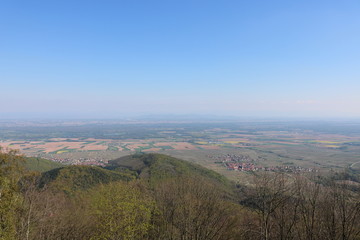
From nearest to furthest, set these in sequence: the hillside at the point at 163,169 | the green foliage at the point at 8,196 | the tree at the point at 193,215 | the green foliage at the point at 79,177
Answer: the green foliage at the point at 8,196, the tree at the point at 193,215, the green foliage at the point at 79,177, the hillside at the point at 163,169

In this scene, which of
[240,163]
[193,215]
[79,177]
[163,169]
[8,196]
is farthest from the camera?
[240,163]

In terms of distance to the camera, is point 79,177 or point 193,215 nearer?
point 193,215

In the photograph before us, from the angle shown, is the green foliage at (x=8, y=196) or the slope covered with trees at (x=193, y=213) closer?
the green foliage at (x=8, y=196)

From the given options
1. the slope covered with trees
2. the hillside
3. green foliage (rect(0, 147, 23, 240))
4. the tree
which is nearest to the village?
the hillside

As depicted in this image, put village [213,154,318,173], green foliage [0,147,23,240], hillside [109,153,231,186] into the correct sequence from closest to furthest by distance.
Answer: green foliage [0,147,23,240], hillside [109,153,231,186], village [213,154,318,173]

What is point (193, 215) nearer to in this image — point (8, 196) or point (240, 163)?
point (8, 196)

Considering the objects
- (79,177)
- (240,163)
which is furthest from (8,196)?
(240,163)

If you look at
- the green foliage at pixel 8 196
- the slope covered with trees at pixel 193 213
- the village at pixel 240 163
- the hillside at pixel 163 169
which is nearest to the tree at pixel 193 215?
the slope covered with trees at pixel 193 213

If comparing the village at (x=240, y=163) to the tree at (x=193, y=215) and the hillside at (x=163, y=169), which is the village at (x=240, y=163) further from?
the tree at (x=193, y=215)

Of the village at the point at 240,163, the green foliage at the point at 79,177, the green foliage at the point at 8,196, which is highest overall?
the green foliage at the point at 8,196

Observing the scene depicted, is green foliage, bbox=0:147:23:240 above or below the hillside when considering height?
above

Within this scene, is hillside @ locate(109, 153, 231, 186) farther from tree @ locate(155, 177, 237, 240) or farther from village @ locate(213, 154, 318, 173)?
tree @ locate(155, 177, 237, 240)
